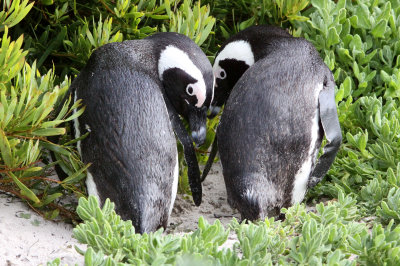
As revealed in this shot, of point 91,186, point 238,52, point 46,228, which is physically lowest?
point 46,228

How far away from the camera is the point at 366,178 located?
254 centimetres

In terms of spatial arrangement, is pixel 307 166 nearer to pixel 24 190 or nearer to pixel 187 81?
pixel 187 81

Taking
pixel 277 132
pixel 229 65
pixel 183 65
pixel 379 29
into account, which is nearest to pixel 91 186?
pixel 183 65

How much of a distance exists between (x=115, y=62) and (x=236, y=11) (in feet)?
3.76

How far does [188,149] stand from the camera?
2.42m

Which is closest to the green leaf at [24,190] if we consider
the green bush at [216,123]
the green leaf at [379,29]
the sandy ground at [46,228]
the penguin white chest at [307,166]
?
the green bush at [216,123]

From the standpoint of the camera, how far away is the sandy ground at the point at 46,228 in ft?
6.03

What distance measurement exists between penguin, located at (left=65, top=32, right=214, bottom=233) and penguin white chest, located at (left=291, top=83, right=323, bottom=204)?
15.5 inches

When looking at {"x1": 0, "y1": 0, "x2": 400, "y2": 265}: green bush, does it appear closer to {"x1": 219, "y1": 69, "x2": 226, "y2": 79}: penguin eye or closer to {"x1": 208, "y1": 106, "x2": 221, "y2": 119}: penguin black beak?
{"x1": 208, "y1": 106, "x2": 221, "y2": 119}: penguin black beak

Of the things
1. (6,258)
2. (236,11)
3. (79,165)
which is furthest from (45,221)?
(236,11)

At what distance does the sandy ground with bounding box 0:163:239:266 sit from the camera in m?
1.84

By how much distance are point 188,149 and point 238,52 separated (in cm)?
53

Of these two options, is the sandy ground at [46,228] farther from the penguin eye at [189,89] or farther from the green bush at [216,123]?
the penguin eye at [189,89]

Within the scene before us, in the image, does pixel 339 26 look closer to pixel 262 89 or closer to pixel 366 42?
pixel 366 42
